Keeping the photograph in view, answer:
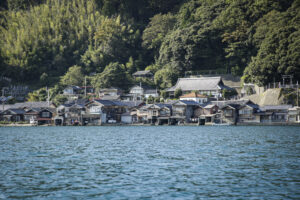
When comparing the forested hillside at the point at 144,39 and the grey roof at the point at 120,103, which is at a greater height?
the forested hillside at the point at 144,39

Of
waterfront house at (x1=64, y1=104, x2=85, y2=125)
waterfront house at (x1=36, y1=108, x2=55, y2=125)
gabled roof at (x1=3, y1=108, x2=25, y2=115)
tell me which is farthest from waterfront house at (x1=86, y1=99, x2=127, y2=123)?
gabled roof at (x1=3, y1=108, x2=25, y2=115)

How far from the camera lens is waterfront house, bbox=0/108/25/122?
79.9 metres

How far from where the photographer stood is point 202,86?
79500 mm

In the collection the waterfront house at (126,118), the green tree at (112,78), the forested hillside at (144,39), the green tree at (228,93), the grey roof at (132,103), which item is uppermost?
the forested hillside at (144,39)

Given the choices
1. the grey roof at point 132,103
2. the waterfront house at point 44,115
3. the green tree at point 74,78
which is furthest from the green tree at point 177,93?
the waterfront house at point 44,115

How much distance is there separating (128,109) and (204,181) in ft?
206

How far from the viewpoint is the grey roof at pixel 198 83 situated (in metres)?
77.8

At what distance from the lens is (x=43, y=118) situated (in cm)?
7962

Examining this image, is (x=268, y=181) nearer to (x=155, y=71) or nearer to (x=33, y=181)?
(x=33, y=181)

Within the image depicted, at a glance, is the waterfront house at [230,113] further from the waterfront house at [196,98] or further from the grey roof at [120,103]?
the grey roof at [120,103]

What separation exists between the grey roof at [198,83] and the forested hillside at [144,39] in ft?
8.58

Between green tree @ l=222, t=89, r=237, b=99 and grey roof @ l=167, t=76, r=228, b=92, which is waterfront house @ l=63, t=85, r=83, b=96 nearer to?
grey roof @ l=167, t=76, r=228, b=92

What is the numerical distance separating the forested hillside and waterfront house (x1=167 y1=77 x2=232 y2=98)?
276 centimetres

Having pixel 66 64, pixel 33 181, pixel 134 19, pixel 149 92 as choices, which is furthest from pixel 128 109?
pixel 33 181
